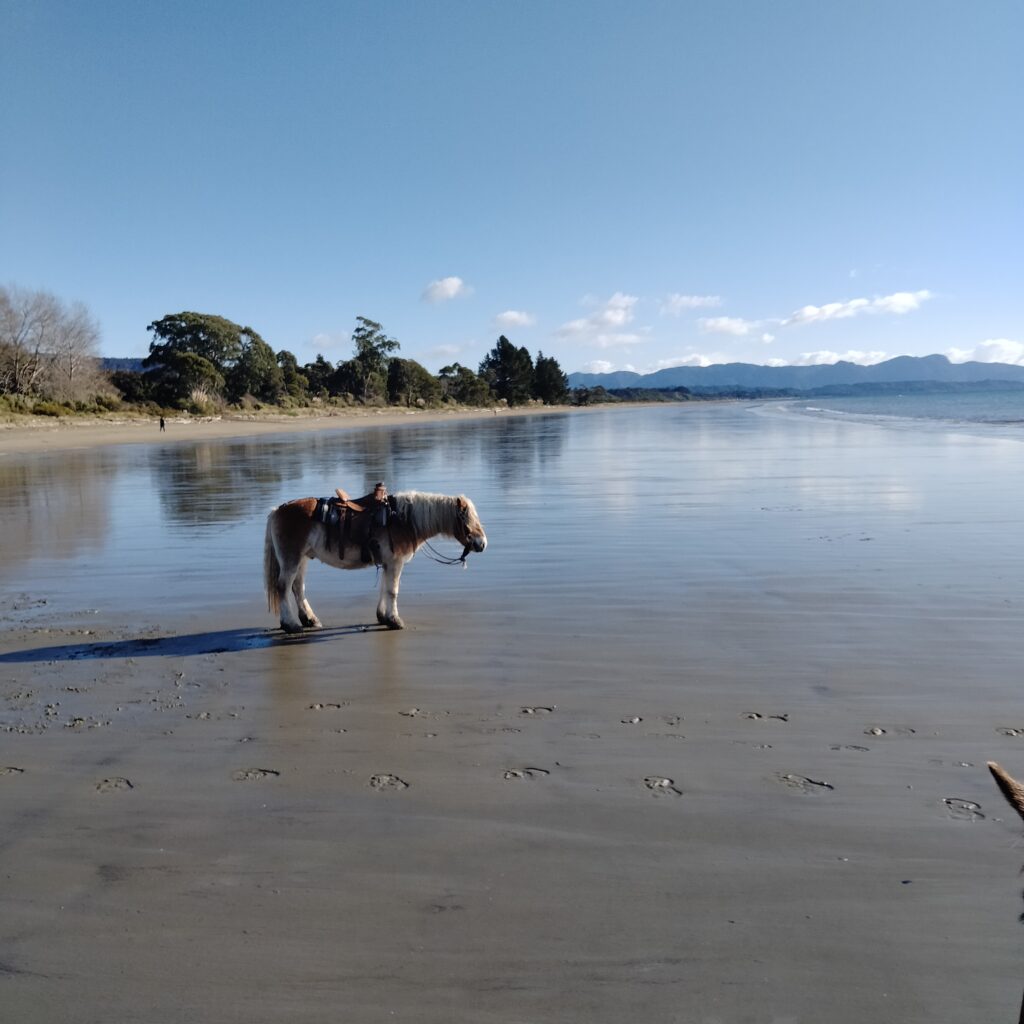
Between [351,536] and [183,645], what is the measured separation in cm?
182

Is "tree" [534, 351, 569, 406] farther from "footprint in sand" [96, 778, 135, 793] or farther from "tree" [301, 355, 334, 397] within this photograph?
"footprint in sand" [96, 778, 135, 793]

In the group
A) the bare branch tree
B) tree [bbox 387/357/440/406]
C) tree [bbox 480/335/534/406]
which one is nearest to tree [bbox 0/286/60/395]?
the bare branch tree

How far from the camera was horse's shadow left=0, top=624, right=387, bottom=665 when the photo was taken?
6.91m

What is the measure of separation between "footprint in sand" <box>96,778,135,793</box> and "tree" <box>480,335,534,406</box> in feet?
417

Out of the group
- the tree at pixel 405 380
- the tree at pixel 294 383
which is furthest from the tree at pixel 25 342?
the tree at pixel 405 380

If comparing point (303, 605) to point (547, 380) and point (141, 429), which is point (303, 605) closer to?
point (141, 429)

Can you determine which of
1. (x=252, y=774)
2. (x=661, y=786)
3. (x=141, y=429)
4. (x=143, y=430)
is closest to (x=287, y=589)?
(x=252, y=774)

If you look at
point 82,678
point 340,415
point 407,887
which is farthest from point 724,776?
point 340,415

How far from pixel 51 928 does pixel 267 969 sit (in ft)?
3.20

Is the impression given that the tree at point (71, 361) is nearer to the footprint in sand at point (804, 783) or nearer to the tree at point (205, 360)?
the tree at point (205, 360)

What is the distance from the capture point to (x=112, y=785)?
4.38 metres

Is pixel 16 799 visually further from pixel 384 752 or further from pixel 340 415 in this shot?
pixel 340 415

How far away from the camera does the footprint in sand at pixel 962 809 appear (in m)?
3.81

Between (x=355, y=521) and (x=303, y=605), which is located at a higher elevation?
(x=355, y=521)
